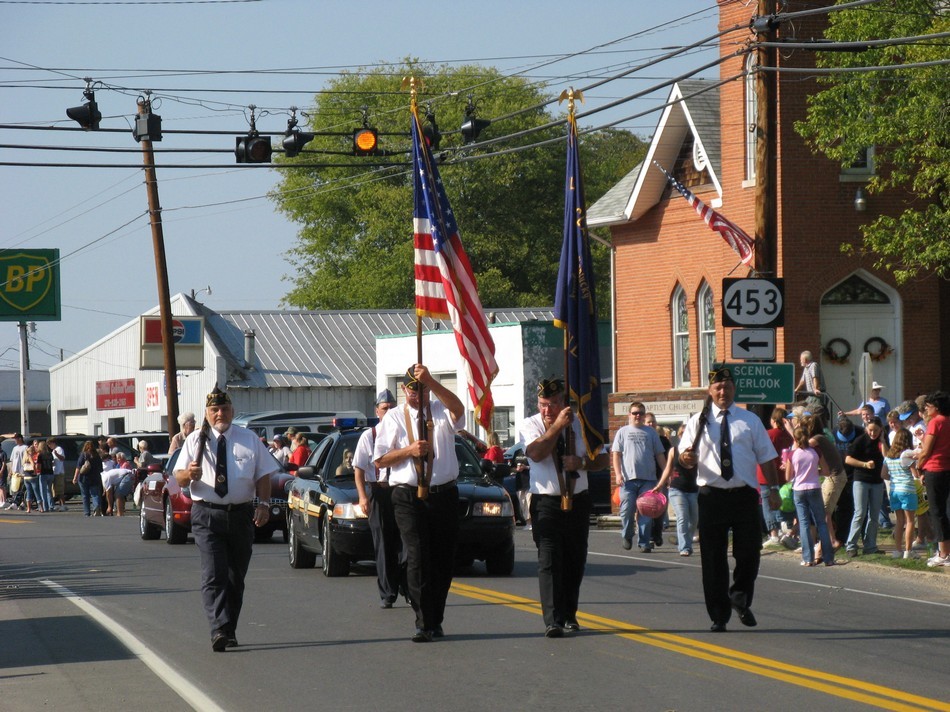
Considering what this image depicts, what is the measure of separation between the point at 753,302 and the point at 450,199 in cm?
4826

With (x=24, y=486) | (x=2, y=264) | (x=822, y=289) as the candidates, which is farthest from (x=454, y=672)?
(x=2, y=264)

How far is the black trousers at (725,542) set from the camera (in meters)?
11.1

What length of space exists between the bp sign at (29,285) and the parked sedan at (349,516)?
1465 inches

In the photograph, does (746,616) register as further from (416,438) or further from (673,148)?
(673,148)

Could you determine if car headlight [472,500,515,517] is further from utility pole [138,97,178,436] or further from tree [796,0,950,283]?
utility pole [138,97,178,436]

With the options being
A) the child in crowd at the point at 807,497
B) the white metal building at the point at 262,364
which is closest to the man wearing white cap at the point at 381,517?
the child in crowd at the point at 807,497

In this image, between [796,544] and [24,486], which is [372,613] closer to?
[796,544]

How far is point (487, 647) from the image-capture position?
10508 millimetres

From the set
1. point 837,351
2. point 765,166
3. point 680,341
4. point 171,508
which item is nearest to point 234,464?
point 765,166

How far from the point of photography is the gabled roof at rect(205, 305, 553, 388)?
51.7 metres

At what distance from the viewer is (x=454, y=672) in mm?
9469

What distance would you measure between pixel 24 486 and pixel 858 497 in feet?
88.2

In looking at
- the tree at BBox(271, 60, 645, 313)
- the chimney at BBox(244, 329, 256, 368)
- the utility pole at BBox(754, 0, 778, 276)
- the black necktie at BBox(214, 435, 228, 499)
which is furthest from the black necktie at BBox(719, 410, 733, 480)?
the tree at BBox(271, 60, 645, 313)

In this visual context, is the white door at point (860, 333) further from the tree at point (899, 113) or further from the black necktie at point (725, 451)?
the black necktie at point (725, 451)
